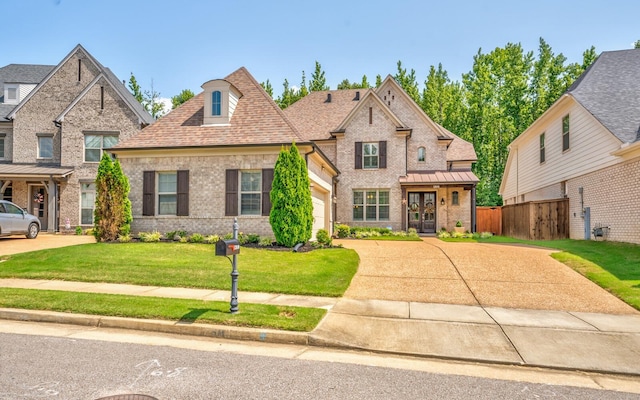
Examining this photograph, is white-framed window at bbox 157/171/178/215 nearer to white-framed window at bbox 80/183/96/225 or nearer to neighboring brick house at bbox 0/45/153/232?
neighboring brick house at bbox 0/45/153/232

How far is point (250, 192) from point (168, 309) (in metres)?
8.91

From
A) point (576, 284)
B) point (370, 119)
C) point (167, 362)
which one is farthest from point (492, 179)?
point (167, 362)

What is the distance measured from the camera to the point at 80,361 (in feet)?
16.2

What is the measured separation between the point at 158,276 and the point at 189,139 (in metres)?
7.77

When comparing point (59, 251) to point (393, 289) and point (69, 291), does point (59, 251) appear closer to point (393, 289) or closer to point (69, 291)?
point (69, 291)

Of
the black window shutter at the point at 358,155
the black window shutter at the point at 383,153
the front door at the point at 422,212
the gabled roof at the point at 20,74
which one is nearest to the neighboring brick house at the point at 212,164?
the black window shutter at the point at 358,155

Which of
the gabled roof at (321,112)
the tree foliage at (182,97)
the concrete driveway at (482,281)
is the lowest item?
the concrete driveway at (482,281)

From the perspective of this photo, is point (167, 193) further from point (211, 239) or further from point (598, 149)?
point (598, 149)

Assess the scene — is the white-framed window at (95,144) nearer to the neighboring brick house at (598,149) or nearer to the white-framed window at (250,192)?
the white-framed window at (250,192)

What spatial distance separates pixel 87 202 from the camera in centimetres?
2277

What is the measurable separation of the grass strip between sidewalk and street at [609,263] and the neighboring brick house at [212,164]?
9.38 metres

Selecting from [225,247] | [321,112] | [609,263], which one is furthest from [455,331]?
[321,112]

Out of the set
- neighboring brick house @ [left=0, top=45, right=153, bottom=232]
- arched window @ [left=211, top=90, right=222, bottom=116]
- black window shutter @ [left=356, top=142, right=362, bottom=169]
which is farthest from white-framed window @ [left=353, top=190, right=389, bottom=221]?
neighboring brick house @ [left=0, top=45, right=153, bottom=232]

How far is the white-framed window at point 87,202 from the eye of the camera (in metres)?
22.6
